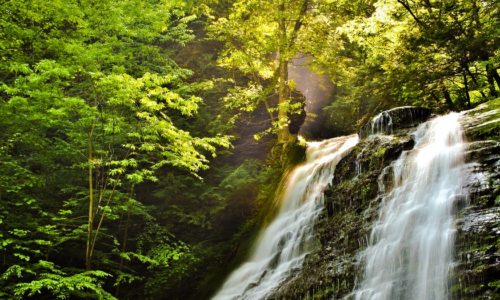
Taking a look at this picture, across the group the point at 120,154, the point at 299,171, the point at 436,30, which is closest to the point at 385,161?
the point at 436,30

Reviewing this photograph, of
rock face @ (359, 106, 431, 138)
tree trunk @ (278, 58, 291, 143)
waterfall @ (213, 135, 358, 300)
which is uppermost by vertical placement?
tree trunk @ (278, 58, 291, 143)

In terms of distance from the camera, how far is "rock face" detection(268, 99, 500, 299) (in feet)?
16.5

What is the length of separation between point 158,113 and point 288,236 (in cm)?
661

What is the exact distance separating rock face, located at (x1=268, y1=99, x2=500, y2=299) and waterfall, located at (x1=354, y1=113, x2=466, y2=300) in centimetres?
16

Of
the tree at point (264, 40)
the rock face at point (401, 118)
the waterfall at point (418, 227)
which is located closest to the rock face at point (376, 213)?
the rock face at point (401, 118)

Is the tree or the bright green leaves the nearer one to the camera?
the bright green leaves

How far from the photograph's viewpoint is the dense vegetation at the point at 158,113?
804cm

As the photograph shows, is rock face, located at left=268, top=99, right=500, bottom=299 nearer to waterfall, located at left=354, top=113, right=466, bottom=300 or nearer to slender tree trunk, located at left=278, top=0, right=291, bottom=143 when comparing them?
waterfall, located at left=354, top=113, right=466, bottom=300

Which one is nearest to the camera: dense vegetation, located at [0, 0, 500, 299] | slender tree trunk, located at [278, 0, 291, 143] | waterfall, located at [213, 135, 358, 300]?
dense vegetation, located at [0, 0, 500, 299]

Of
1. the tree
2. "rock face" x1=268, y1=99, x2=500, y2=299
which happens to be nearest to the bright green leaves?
"rock face" x1=268, y1=99, x2=500, y2=299

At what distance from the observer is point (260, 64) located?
16.5m

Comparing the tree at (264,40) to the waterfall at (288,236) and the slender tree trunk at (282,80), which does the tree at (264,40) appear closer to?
the slender tree trunk at (282,80)

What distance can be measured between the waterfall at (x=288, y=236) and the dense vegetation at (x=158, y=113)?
125cm

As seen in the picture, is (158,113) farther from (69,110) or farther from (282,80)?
(69,110)
